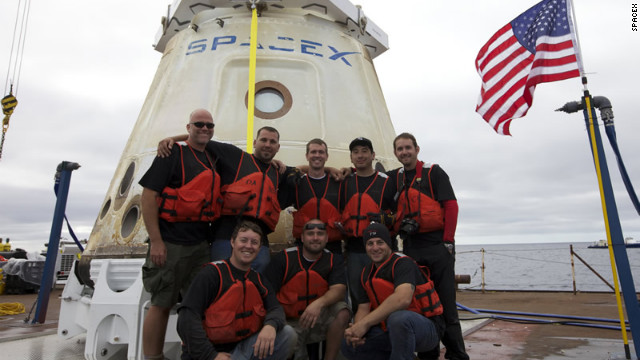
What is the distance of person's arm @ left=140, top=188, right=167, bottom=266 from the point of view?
3.28 m

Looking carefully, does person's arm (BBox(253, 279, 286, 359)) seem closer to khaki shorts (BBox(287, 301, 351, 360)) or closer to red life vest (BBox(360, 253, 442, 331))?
khaki shorts (BBox(287, 301, 351, 360))

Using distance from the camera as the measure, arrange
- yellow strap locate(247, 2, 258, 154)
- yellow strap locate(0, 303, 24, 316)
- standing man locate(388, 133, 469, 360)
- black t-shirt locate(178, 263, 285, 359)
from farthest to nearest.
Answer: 1. yellow strap locate(0, 303, 24, 316)
2. yellow strap locate(247, 2, 258, 154)
3. standing man locate(388, 133, 469, 360)
4. black t-shirt locate(178, 263, 285, 359)

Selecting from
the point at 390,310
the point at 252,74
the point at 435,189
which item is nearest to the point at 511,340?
the point at 435,189

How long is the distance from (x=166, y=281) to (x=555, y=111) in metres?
3.90

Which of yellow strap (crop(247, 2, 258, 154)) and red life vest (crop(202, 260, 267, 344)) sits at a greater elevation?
yellow strap (crop(247, 2, 258, 154))

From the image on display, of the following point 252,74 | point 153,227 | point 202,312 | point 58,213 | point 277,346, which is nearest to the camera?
point 202,312

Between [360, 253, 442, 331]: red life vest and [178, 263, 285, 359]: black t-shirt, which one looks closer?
[178, 263, 285, 359]: black t-shirt

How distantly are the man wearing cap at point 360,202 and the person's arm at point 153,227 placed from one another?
5.15 feet

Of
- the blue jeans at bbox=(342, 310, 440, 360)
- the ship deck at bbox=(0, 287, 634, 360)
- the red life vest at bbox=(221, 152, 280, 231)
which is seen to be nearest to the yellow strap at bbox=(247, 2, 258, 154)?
the red life vest at bbox=(221, 152, 280, 231)

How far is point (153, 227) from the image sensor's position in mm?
3307

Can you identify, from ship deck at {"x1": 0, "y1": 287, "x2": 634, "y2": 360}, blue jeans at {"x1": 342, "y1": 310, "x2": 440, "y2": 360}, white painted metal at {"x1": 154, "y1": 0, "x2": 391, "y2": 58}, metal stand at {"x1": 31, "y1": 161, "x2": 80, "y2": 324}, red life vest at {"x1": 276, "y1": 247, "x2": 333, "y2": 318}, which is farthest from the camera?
metal stand at {"x1": 31, "y1": 161, "x2": 80, "y2": 324}

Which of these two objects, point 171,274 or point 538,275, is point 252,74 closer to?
point 171,274

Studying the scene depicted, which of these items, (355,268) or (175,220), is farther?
(355,268)

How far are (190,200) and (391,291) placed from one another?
1684 millimetres
